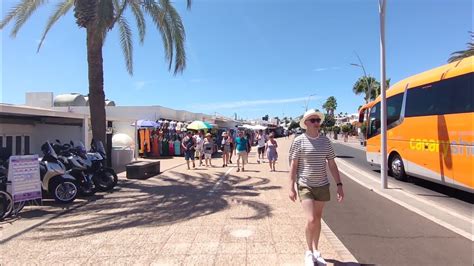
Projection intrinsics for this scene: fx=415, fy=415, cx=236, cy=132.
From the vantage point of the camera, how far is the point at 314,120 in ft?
16.8

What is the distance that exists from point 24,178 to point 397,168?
10.7 m

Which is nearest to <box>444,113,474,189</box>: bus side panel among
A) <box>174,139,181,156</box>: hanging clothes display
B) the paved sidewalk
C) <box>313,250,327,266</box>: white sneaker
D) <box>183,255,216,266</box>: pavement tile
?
the paved sidewalk

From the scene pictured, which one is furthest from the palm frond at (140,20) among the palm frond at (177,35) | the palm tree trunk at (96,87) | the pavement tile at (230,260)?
the pavement tile at (230,260)

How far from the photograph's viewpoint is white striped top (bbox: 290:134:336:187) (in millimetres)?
4949

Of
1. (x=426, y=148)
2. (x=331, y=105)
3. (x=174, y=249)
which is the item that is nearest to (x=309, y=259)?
(x=174, y=249)

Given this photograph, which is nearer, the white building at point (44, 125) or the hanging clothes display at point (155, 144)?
the white building at point (44, 125)

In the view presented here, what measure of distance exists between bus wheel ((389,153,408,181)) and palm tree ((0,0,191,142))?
7852 mm

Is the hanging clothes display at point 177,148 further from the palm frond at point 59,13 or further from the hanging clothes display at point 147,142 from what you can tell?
the palm frond at point 59,13

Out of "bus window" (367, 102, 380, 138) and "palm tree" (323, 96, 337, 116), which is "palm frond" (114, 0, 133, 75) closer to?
"bus window" (367, 102, 380, 138)

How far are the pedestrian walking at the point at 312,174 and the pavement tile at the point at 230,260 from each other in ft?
2.64

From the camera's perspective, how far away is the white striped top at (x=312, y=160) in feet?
16.2

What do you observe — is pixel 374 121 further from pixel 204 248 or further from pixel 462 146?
pixel 204 248

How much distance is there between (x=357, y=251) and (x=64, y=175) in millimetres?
6878

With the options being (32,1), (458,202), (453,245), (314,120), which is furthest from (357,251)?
(32,1)
